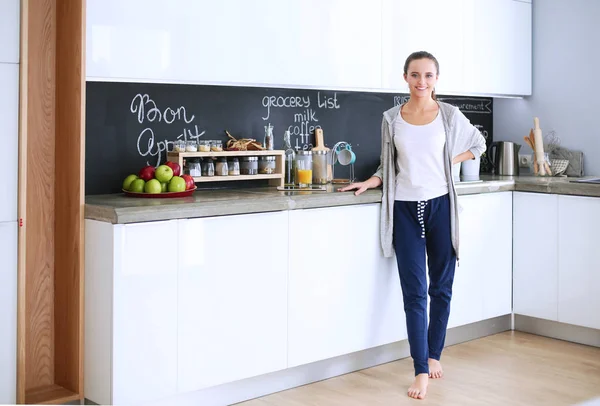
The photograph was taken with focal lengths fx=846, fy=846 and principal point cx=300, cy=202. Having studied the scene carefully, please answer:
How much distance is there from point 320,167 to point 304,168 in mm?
124

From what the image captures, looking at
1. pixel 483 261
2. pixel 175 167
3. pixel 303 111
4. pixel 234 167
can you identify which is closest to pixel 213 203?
pixel 175 167

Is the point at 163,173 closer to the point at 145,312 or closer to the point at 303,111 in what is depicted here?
the point at 145,312

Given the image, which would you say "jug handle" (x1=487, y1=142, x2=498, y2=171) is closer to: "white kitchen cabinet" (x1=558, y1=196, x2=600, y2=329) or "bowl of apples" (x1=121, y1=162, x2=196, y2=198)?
"white kitchen cabinet" (x1=558, y1=196, x2=600, y2=329)

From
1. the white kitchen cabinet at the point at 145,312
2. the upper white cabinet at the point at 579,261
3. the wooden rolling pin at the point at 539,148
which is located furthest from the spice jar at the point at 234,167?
the wooden rolling pin at the point at 539,148

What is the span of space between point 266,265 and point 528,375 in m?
1.40

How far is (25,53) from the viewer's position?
9.80ft

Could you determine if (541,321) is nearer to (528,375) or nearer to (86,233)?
(528,375)

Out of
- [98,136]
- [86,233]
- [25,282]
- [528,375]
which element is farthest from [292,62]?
[528,375]

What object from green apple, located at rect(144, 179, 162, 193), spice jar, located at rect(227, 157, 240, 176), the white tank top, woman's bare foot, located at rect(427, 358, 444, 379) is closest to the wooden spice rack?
spice jar, located at rect(227, 157, 240, 176)

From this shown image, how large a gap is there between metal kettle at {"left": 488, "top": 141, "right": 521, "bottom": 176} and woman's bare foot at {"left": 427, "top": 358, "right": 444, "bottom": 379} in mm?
1689

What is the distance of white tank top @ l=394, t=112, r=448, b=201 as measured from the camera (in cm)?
377

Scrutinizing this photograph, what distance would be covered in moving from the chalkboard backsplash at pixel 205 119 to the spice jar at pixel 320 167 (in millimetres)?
204

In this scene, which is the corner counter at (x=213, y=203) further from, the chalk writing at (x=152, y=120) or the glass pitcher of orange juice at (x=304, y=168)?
the chalk writing at (x=152, y=120)

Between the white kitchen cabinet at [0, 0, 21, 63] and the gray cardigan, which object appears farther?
the gray cardigan
